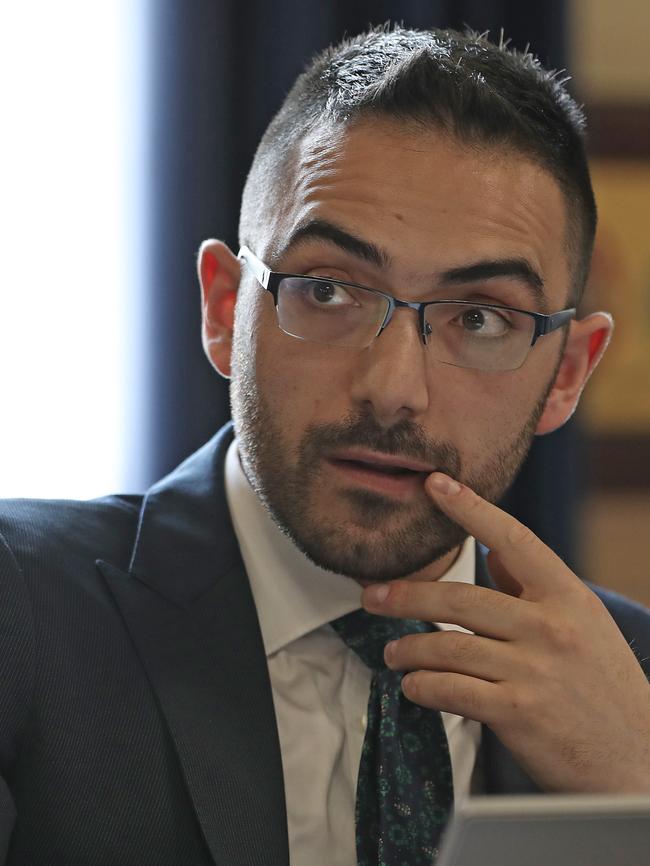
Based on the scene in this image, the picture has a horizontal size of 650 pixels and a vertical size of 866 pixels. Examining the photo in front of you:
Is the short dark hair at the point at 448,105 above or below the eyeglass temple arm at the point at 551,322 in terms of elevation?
above

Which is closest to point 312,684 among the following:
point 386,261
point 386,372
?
point 386,372

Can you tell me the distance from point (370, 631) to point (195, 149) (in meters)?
1.44

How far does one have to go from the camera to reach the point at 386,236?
1341 millimetres

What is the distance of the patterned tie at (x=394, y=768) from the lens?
1.25 m

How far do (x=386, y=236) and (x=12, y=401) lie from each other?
1251mm

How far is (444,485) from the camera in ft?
4.33

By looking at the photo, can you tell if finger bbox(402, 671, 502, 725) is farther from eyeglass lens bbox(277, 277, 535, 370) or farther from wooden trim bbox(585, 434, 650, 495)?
wooden trim bbox(585, 434, 650, 495)

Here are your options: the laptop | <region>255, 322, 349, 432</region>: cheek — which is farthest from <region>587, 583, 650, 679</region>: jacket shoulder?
the laptop

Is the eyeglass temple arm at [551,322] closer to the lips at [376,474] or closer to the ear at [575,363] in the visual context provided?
the ear at [575,363]

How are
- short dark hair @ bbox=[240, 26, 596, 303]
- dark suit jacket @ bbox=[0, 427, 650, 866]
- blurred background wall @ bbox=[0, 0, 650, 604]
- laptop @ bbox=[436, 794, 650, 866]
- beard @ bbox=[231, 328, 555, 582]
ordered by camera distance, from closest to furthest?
laptop @ bbox=[436, 794, 650, 866]
dark suit jacket @ bbox=[0, 427, 650, 866]
beard @ bbox=[231, 328, 555, 582]
short dark hair @ bbox=[240, 26, 596, 303]
blurred background wall @ bbox=[0, 0, 650, 604]

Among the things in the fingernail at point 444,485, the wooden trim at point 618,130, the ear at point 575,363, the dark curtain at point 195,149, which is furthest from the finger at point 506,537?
the wooden trim at point 618,130

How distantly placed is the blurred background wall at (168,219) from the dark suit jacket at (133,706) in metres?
1.00

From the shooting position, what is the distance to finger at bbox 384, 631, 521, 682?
123 centimetres

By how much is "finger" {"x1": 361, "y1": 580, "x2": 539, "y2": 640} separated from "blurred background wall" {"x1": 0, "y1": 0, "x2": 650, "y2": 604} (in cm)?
128
